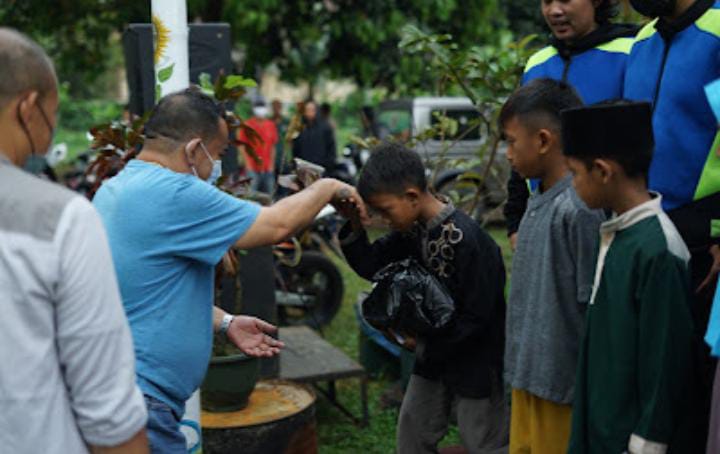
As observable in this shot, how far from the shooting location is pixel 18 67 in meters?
1.84

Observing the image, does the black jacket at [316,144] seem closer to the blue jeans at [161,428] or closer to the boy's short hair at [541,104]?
the boy's short hair at [541,104]

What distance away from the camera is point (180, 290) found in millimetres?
2754

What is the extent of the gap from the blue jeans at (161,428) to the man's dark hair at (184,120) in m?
0.83

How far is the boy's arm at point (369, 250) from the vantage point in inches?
133

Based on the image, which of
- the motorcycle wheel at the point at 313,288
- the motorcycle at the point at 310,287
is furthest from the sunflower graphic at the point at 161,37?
the motorcycle wheel at the point at 313,288

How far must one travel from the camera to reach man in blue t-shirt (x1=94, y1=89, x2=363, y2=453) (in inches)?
106

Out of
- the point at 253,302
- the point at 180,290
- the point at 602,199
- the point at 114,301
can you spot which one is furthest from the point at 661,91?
the point at 253,302

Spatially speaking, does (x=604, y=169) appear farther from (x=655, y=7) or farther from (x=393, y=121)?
(x=393, y=121)

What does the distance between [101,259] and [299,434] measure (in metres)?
2.80

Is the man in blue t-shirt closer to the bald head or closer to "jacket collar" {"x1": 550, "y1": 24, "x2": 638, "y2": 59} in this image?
the bald head

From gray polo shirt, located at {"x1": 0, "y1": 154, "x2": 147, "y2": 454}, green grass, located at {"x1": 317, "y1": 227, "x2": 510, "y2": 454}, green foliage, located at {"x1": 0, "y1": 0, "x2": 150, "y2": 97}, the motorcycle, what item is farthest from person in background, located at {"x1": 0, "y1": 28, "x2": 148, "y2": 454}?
green foliage, located at {"x1": 0, "y1": 0, "x2": 150, "y2": 97}

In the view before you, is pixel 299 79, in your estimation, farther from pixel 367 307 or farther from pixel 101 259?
pixel 101 259

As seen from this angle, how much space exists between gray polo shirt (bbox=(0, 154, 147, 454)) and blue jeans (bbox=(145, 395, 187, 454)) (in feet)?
2.62

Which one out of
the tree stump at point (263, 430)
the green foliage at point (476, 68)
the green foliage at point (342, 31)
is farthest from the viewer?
the green foliage at point (342, 31)
